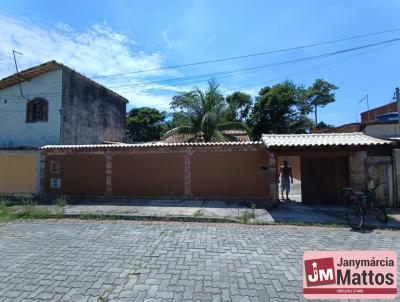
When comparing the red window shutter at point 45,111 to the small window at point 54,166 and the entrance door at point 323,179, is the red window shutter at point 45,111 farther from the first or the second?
the entrance door at point 323,179

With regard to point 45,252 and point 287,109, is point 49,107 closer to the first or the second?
point 45,252

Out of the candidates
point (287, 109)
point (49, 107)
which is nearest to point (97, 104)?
point (49, 107)

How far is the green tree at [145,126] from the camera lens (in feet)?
119

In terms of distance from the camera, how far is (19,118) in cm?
1627

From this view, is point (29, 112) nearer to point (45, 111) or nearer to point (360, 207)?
point (45, 111)

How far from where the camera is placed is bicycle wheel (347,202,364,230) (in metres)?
7.93

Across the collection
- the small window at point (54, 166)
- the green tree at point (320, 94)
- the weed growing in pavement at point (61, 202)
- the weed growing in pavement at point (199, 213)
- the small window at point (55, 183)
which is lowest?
the weed growing in pavement at point (199, 213)

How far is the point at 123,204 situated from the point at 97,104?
32.3 feet

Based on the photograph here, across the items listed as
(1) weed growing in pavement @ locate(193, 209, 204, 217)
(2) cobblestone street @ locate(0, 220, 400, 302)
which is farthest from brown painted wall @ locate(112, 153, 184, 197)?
(2) cobblestone street @ locate(0, 220, 400, 302)

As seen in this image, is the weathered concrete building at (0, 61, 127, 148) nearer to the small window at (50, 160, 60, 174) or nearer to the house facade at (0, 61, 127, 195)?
the house facade at (0, 61, 127, 195)

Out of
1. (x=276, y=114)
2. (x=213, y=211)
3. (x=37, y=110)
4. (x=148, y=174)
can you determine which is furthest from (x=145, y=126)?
(x=213, y=211)

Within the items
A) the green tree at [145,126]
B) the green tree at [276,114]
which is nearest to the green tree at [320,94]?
the green tree at [276,114]

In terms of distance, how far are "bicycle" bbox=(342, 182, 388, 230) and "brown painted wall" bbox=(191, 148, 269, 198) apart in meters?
3.52

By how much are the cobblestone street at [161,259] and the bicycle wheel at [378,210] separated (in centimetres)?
90
